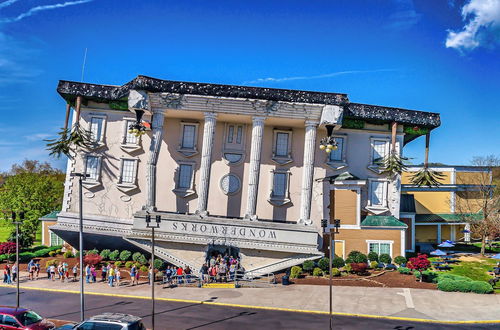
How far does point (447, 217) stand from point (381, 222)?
17.3m

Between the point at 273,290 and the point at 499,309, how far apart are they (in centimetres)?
1502

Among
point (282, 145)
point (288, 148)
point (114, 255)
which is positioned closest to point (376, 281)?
point (288, 148)

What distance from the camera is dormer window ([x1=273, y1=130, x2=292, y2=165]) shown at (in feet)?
140

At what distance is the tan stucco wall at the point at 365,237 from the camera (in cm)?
3891

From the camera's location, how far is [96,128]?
42.5 meters

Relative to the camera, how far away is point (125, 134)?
4244 centimetres

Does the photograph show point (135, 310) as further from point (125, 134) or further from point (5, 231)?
point (5, 231)

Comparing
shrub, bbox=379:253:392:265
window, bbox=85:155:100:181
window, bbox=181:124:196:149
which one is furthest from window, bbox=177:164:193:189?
shrub, bbox=379:253:392:265

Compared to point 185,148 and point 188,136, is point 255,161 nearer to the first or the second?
point 185,148

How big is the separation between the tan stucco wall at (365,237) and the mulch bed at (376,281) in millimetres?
3999

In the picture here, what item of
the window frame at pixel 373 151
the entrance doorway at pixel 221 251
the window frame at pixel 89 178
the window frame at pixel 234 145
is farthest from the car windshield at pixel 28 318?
the window frame at pixel 373 151

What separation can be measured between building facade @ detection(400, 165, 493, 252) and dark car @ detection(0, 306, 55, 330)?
44094 millimetres

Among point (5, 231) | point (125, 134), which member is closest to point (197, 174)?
point (125, 134)

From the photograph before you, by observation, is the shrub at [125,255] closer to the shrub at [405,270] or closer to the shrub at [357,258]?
the shrub at [357,258]
